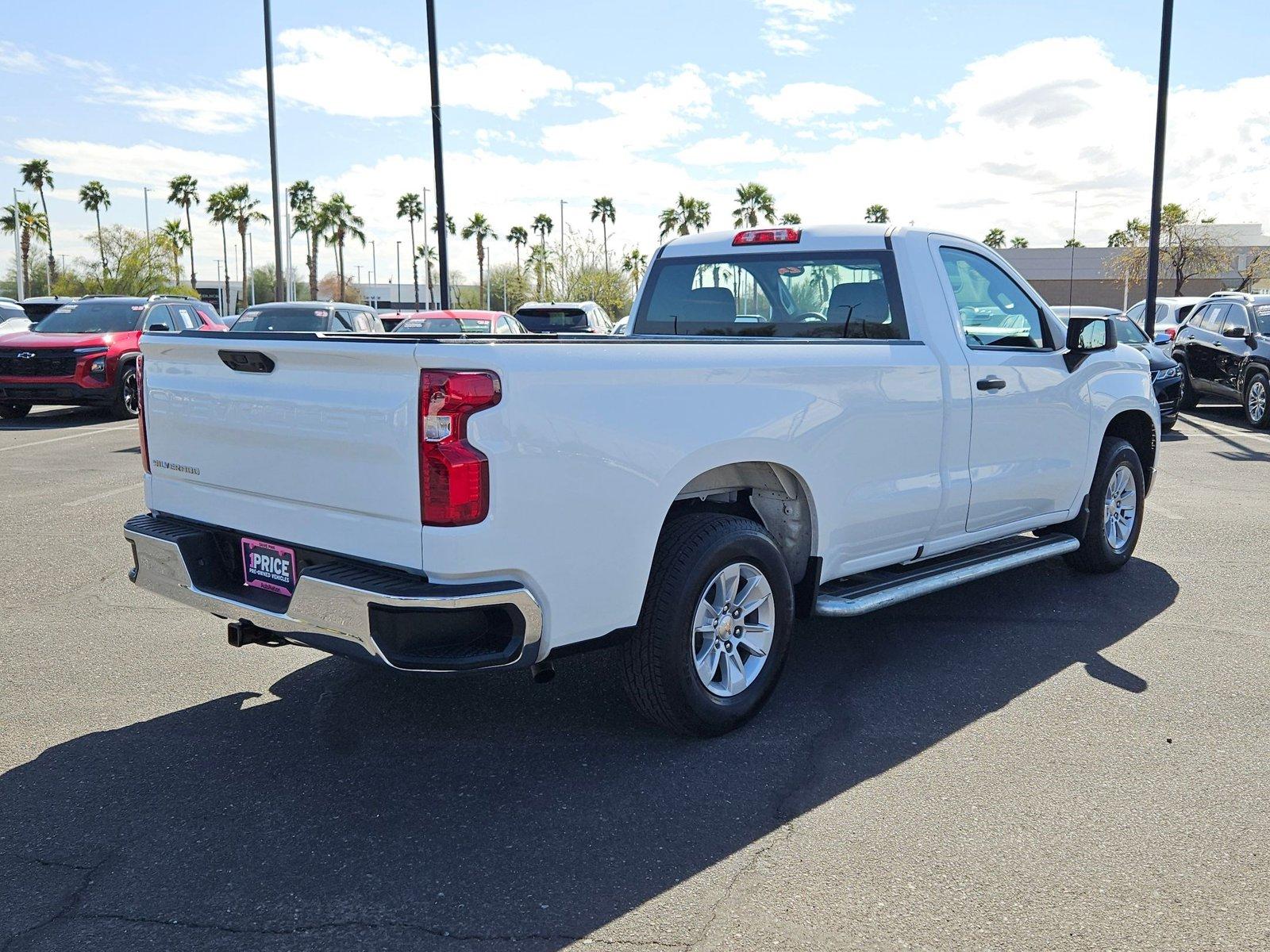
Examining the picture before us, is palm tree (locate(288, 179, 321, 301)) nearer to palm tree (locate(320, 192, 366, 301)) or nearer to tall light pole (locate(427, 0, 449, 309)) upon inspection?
palm tree (locate(320, 192, 366, 301))

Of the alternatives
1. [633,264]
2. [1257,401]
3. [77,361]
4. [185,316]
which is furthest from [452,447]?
[633,264]

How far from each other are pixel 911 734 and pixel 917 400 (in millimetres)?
1516

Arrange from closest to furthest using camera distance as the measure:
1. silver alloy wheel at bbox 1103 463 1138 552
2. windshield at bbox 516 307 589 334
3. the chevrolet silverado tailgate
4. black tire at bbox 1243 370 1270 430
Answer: the chevrolet silverado tailgate
silver alloy wheel at bbox 1103 463 1138 552
black tire at bbox 1243 370 1270 430
windshield at bbox 516 307 589 334

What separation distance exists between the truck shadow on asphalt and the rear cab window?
162 cm

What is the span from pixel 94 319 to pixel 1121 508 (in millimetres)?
15195

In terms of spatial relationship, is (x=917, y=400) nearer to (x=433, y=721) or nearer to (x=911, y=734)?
(x=911, y=734)

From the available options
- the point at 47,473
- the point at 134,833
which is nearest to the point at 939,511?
the point at 134,833

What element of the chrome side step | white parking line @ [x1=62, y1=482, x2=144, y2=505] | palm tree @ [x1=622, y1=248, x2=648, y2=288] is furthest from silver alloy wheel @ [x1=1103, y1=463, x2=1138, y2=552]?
palm tree @ [x1=622, y1=248, x2=648, y2=288]

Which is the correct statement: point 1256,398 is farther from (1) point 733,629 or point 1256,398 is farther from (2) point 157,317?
(2) point 157,317

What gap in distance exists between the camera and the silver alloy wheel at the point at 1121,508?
6.91m

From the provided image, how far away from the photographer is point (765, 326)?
19.0 ft

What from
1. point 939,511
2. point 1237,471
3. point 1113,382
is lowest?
point 1237,471

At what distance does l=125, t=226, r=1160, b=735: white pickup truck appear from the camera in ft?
11.2

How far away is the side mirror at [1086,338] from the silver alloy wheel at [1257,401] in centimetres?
1098
